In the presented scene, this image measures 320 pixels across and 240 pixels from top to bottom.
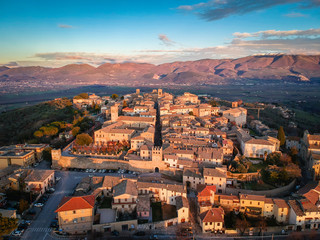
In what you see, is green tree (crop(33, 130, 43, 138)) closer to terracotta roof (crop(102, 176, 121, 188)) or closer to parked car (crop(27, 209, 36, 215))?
parked car (crop(27, 209, 36, 215))

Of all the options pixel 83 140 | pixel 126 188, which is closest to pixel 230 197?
pixel 126 188

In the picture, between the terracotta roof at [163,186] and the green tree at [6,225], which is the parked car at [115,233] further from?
the green tree at [6,225]

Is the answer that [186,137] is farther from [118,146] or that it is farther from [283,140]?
[283,140]

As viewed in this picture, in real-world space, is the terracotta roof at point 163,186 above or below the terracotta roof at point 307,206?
above

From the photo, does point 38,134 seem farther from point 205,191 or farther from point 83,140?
point 205,191

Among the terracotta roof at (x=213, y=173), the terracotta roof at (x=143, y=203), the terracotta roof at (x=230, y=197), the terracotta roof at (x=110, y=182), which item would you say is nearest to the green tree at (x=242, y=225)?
the terracotta roof at (x=230, y=197)

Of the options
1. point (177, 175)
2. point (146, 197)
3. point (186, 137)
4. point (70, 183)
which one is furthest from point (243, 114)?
point (70, 183)
